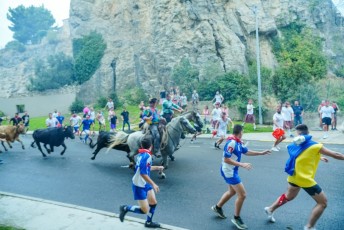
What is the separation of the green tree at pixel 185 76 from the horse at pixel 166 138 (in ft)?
63.7

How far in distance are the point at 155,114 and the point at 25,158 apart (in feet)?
24.4

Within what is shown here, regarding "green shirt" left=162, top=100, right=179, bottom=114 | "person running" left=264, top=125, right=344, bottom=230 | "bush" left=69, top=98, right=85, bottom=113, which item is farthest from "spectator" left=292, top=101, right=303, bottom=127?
"bush" left=69, top=98, right=85, bottom=113

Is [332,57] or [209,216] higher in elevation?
[332,57]

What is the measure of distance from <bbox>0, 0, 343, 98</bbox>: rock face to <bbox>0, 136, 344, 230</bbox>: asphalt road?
19.7 m

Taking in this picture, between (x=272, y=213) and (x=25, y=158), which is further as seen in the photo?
(x=25, y=158)

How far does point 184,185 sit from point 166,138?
214cm

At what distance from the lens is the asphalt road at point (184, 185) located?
7.80m

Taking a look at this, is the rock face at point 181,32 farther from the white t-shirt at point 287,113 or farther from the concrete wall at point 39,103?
the white t-shirt at point 287,113

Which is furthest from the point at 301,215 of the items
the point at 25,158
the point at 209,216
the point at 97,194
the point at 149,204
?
the point at 25,158

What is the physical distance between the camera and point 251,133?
21.5 m

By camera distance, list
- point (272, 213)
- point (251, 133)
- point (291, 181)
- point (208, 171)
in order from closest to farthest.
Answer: point (291, 181) → point (272, 213) → point (208, 171) → point (251, 133)

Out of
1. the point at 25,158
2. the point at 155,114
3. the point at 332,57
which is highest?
the point at 332,57

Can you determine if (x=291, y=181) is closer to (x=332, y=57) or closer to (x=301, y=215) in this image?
(x=301, y=215)

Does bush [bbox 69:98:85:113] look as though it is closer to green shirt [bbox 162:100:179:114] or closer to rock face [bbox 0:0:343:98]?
rock face [bbox 0:0:343:98]
